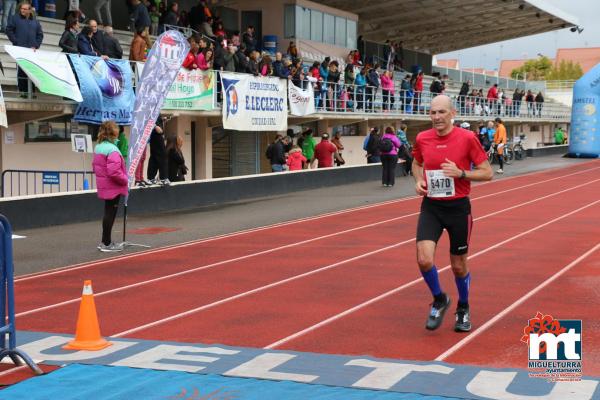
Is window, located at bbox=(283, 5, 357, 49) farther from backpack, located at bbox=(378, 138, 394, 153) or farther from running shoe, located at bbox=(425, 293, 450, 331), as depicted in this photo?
running shoe, located at bbox=(425, 293, 450, 331)

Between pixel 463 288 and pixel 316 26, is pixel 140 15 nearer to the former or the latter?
pixel 316 26

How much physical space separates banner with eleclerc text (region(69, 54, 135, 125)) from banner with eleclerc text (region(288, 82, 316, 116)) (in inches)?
354

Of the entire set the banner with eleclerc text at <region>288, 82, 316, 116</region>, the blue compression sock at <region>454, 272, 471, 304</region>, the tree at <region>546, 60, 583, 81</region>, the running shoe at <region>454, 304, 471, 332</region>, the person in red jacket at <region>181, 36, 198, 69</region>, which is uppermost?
the tree at <region>546, 60, 583, 81</region>

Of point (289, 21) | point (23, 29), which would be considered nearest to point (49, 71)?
point (23, 29)

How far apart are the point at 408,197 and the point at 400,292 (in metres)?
13.3

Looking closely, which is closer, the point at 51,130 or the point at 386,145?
the point at 51,130

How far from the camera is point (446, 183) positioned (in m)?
7.53

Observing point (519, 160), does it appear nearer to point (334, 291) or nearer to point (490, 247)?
point (490, 247)

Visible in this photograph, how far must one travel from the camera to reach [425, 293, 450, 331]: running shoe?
7.84 m

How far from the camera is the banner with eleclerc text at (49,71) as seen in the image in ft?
56.2

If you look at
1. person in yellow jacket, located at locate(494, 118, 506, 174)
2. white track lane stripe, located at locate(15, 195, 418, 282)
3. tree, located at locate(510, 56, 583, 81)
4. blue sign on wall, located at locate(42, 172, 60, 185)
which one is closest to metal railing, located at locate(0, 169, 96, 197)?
blue sign on wall, located at locate(42, 172, 60, 185)

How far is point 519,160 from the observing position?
138 ft

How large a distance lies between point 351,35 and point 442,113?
35.6 m

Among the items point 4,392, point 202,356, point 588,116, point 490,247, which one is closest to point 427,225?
point 202,356
